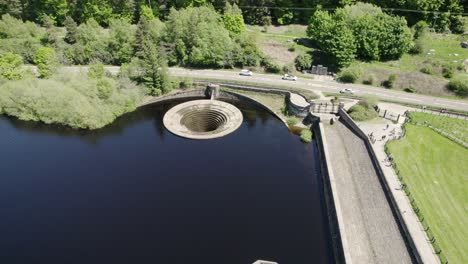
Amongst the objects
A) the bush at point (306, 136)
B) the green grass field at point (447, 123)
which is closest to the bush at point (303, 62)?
the bush at point (306, 136)

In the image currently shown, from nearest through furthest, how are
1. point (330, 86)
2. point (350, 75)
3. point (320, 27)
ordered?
point (330, 86) → point (350, 75) → point (320, 27)

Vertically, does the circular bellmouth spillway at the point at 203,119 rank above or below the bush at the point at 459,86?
below

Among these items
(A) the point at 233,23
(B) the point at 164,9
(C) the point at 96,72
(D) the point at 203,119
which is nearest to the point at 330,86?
(D) the point at 203,119

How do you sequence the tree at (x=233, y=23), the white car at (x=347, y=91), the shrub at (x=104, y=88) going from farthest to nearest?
the tree at (x=233, y=23) → the white car at (x=347, y=91) → the shrub at (x=104, y=88)

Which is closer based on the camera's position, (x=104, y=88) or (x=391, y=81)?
(x=104, y=88)

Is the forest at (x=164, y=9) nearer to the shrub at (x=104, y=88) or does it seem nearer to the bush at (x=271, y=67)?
the bush at (x=271, y=67)

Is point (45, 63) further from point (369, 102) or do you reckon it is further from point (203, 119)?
point (369, 102)

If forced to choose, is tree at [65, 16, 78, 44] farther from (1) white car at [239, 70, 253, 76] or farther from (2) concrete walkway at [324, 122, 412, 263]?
(2) concrete walkway at [324, 122, 412, 263]
